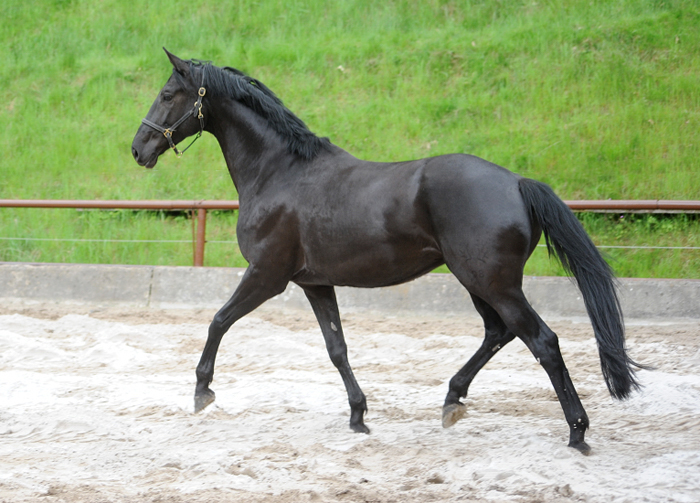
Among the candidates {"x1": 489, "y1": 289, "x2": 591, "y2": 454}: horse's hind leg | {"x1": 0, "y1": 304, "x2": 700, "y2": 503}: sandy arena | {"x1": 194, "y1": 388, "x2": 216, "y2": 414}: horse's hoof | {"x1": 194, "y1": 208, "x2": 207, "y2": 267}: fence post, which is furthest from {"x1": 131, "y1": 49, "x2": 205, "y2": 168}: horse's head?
{"x1": 194, "y1": 208, "x2": 207, "y2": 267}: fence post

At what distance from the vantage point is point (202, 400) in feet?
12.9

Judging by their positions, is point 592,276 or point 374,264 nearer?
point 592,276

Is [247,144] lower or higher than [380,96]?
lower

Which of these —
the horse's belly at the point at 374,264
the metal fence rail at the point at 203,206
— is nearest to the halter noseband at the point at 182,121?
the horse's belly at the point at 374,264

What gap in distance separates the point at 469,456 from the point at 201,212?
16.0 ft

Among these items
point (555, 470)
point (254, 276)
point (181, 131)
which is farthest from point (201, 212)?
point (555, 470)

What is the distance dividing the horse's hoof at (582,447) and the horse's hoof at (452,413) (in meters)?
0.72

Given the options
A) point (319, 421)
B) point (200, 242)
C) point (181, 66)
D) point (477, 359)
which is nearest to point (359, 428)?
point (319, 421)

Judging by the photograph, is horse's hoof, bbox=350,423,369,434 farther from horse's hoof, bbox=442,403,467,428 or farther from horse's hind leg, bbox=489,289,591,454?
horse's hind leg, bbox=489,289,591,454

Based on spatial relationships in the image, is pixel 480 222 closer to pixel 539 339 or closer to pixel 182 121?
pixel 539 339

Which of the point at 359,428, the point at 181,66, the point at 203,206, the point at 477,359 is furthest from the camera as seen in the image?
the point at 203,206

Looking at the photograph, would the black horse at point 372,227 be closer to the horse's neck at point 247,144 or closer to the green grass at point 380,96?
the horse's neck at point 247,144

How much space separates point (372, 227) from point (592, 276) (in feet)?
3.72

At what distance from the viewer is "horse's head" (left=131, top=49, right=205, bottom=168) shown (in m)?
4.08
